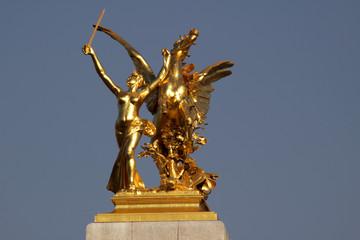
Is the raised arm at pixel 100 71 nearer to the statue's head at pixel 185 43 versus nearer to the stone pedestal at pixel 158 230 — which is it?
the statue's head at pixel 185 43

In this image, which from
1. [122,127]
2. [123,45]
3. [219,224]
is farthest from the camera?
[123,45]

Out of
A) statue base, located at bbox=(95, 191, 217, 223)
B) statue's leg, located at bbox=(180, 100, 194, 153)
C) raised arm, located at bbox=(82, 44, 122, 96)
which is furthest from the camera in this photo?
statue's leg, located at bbox=(180, 100, 194, 153)

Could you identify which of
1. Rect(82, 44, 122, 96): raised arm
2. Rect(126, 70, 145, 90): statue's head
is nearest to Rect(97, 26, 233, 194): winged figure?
Rect(126, 70, 145, 90): statue's head

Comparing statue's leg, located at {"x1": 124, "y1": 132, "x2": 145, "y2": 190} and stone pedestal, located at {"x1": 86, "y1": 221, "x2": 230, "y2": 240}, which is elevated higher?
statue's leg, located at {"x1": 124, "y1": 132, "x2": 145, "y2": 190}

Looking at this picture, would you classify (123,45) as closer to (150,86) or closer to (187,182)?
(150,86)

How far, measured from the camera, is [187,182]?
14297 mm

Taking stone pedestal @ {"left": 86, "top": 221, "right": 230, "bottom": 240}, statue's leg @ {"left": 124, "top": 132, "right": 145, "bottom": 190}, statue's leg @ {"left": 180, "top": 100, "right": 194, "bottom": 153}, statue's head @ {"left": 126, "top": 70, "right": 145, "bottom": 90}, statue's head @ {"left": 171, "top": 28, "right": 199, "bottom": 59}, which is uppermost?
statue's head @ {"left": 171, "top": 28, "right": 199, "bottom": 59}

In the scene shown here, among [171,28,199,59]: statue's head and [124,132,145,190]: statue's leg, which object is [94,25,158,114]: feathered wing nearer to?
[171,28,199,59]: statue's head

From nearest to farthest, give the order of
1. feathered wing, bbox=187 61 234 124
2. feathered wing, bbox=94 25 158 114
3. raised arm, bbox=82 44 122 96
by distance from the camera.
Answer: raised arm, bbox=82 44 122 96
feathered wing, bbox=94 25 158 114
feathered wing, bbox=187 61 234 124

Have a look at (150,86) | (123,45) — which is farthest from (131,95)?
(123,45)

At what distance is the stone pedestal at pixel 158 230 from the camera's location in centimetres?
1260

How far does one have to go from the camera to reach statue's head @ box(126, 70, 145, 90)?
46.8 feet

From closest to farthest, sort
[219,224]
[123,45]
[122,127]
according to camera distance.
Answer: [219,224] → [122,127] → [123,45]

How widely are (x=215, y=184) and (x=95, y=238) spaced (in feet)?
9.62
